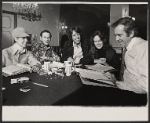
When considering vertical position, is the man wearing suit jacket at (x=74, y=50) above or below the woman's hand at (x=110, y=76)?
above

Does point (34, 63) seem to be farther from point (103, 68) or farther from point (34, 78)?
point (103, 68)

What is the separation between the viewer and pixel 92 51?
4.43ft

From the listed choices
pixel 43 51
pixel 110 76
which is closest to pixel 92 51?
pixel 110 76

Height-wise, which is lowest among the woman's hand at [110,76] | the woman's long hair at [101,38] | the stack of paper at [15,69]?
the woman's hand at [110,76]

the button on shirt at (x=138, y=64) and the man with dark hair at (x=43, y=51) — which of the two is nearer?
the button on shirt at (x=138, y=64)

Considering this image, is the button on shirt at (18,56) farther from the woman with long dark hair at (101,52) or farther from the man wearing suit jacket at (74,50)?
the woman with long dark hair at (101,52)

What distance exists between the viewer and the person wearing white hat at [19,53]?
1.30 meters

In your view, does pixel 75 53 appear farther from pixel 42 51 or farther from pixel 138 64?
pixel 138 64

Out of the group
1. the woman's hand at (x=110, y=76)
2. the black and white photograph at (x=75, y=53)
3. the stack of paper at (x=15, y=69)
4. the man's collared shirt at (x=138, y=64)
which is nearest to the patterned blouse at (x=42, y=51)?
the black and white photograph at (x=75, y=53)

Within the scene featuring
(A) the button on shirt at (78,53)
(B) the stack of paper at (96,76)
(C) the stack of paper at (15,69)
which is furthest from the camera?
(A) the button on shirt at (78,53)

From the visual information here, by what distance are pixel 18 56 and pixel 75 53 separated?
0.42 meters

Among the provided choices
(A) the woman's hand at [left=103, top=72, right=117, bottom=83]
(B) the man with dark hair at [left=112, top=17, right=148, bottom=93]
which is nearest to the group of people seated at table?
(B) the man with dark hair at [left=112, top=17, right=148, bottom=93]

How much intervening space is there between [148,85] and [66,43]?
637 mm

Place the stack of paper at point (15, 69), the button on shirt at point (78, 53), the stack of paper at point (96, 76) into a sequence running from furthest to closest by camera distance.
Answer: the button on shirt at point (78, 53), the stack of paper at point (15, 69), the stack of paper at point (96, 76)
